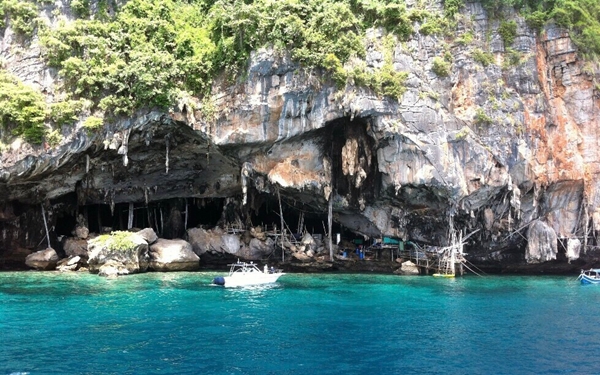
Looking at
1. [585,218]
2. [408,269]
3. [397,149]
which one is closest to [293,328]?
[397,149]

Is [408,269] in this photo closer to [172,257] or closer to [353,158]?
[353,158]

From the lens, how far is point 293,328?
19219 millimetres

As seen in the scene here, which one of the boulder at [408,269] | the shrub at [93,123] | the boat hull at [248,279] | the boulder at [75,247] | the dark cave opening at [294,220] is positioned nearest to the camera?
the boat hull at [248,279]

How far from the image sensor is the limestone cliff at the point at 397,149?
105ft

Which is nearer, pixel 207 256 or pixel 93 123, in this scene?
pixel 93 123

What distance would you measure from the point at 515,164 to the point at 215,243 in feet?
69.4

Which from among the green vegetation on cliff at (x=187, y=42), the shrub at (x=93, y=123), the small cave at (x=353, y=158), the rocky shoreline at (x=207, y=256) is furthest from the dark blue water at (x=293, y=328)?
the green vegetation on cliff at (x=187, y=42)

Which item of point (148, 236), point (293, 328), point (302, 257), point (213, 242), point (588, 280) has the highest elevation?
point (148, 236)

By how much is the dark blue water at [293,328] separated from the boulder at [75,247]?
7.17m

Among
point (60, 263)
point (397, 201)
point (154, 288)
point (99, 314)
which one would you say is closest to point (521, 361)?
point (99, 314)

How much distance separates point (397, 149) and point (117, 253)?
18.1 metres

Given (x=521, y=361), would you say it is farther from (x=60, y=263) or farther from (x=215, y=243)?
(x=60, y=263)

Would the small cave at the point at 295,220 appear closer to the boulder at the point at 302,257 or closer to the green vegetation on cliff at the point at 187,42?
the boulder at the point at 302,257

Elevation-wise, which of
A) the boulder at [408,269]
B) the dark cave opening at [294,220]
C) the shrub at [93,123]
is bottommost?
the boulder at [408,269]
